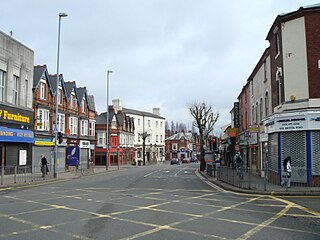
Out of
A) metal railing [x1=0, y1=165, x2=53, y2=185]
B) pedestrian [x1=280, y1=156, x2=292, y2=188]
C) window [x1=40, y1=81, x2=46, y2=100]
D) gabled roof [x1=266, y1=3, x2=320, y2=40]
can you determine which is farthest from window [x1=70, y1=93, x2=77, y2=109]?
pedestrian [x1=280, y1=156, x2=292, y2=188]

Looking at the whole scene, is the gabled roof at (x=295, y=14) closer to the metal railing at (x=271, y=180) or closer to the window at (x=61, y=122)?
→ the metal railing at (x=271, y=180)

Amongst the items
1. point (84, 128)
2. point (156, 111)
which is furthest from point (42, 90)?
point (156, 111)

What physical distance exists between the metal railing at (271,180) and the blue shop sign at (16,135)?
16472 mm

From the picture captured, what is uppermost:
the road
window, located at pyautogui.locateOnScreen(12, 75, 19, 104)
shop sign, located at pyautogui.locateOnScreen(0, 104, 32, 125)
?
window, located at pyautogui.locateOnScreen(12, 75, 19, 104)

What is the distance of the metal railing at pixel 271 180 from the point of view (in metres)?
17.2

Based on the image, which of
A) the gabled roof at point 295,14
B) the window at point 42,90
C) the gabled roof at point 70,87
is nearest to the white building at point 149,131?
the gabled roof at point 70,87

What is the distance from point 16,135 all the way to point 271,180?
19703 millimetres

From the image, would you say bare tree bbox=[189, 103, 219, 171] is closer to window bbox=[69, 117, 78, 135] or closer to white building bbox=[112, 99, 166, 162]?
window bbox=[69, 117, 78, 135]

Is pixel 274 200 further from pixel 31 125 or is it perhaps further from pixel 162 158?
pixel 162 158

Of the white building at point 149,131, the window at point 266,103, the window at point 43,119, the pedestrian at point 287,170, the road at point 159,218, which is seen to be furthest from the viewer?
the white building at point 149,131

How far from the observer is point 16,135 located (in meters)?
28.0

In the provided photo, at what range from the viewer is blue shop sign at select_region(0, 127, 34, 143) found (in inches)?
1030

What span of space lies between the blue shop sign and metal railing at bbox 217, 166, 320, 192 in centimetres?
1647

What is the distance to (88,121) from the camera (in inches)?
1901
